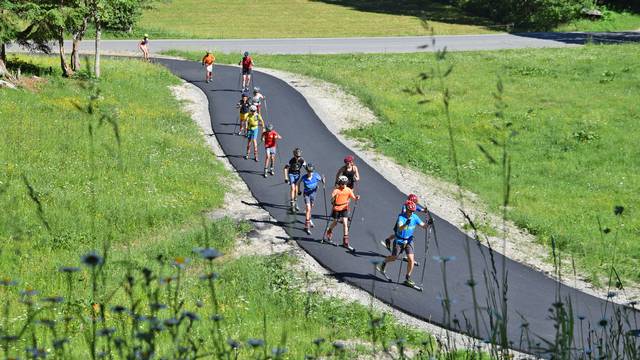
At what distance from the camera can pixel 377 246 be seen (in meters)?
12.8

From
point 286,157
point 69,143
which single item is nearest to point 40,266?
point 69,143

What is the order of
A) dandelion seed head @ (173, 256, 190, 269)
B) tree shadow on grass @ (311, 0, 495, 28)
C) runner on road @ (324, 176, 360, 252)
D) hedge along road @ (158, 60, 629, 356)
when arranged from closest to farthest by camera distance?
dandelion seed head @ (173, 256, 190, 269), hedge along road @ (158, 60, 629, 356), runner on road @ (324, 176, 360, 252), tree shadow on grass @ (311, 0, 495, 28)

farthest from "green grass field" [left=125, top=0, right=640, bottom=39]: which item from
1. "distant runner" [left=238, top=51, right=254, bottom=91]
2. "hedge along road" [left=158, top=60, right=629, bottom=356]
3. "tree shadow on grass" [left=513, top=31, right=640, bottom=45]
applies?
"hedge along road" [left=158, top=60, right=629, bottom=356]

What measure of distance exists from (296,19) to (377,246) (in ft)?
206

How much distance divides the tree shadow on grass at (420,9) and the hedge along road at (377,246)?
39.3m

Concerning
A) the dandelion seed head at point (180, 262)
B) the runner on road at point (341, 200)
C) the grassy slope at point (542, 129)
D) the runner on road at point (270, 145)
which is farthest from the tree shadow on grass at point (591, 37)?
the dandelion seed head at point (180, 262)

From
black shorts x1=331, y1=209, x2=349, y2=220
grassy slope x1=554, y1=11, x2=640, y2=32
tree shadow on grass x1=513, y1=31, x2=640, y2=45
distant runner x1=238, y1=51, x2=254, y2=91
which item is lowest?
black shorts x1=331, y1=209, x2=349, y2=220

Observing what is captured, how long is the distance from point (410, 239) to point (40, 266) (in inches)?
310

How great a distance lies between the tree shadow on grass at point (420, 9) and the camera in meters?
72.4

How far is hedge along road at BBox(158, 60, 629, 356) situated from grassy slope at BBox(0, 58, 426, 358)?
1279mm

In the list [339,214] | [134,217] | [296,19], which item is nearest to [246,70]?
[134,217]

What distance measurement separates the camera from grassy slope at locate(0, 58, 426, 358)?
47.6 feet

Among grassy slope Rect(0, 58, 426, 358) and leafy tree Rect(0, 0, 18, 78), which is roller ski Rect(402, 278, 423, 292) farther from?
leafy tree Rect(0, 0, 18, 78)

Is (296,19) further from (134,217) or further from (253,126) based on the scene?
(134,217)
